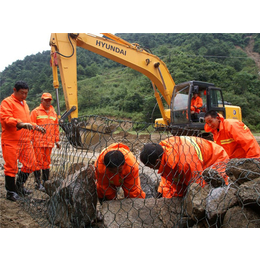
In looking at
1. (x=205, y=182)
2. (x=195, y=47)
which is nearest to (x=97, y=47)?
(x=205, y=182)

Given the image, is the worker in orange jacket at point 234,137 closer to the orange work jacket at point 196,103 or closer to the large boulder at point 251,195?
the large boulder at point 251,195

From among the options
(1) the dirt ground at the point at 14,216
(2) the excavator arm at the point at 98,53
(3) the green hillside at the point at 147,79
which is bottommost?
(1) the dirt ground at the point at 14,216

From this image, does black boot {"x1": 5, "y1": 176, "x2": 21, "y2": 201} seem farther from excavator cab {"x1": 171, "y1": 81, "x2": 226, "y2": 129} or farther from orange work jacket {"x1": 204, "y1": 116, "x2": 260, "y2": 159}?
excavator cab {"x1": 171, "y1": 81, "x2": 226, "y2": 129}

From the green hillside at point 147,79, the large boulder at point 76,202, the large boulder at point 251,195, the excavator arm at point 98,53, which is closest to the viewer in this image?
the large boulder at point 251,195

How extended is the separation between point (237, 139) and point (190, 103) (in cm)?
443

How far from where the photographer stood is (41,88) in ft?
103

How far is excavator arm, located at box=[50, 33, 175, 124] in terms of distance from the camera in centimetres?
561

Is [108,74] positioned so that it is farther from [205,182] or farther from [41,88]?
[205,182]

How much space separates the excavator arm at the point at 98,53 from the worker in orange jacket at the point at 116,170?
3.06 metres

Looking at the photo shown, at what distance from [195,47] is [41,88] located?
22.2 meters

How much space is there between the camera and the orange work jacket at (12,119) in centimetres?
334

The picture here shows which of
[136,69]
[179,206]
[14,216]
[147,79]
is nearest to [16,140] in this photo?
[14,216]

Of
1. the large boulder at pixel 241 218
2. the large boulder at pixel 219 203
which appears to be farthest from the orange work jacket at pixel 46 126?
the large boulder at pixel 241 218

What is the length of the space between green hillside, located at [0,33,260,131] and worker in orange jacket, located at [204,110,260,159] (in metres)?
9.52
